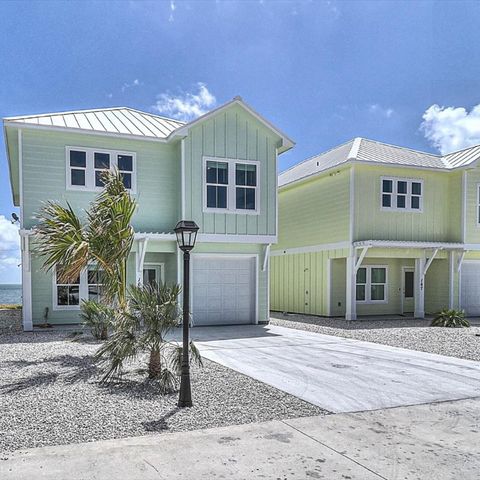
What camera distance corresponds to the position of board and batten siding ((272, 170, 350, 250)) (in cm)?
1653

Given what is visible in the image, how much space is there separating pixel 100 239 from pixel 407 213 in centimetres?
1279

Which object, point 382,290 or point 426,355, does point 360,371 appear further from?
point 382,290

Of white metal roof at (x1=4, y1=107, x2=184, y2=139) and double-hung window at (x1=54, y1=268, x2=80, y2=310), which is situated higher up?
white metal roof at (x1=4, y1=107, x2=184, y2=139)

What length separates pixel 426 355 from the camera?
9.77 meters

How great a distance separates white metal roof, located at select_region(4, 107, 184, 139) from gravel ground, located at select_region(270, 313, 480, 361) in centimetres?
788

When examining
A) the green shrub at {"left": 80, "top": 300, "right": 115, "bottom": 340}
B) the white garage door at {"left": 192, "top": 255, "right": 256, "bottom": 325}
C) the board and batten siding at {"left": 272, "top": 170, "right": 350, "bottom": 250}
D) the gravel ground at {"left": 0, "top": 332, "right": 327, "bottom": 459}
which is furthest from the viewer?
the board and batten siding at {"left": 272, "top": 170, "right": 350, "bottom": 250}

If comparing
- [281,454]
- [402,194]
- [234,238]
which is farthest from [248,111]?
[281,454]

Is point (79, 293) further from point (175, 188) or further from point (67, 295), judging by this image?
point (175, 188)

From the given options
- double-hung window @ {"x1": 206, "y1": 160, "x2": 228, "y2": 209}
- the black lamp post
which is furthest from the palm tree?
double-hung window @ {"x1": 206, "y1": 160, "x2": 228, "y2": 209}

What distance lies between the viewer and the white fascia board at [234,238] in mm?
13742

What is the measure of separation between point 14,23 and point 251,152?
737 centimetres

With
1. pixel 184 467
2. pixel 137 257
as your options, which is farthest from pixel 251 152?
pixel 184 467

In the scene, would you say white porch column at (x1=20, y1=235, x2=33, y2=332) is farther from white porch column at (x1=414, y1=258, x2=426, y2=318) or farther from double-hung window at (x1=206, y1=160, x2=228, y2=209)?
white porch column at (x1=414, y1=258, x2=426, y2=318)

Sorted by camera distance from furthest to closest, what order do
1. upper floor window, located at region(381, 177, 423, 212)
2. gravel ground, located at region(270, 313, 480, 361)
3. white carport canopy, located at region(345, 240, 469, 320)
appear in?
upper floor window, located at region(381, 177, 423, 212) < white carport canopy, located at region(345, 240, 469, 320) < gravel ground, located at region(270, 313, 480, 361)
